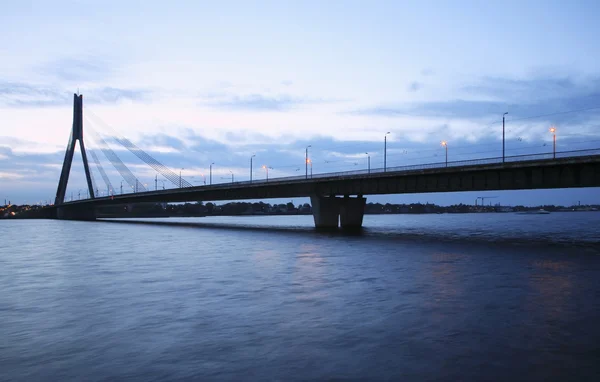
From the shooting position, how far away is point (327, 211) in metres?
92.8

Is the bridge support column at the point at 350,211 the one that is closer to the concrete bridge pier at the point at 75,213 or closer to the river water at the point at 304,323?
the river water at the point at 304,323

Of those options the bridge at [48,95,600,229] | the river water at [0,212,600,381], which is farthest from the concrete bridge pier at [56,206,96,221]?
the river water at [0,212,600,381]

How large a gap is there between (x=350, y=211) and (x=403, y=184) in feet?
67.9

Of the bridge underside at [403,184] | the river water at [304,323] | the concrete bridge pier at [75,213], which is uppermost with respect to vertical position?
the bridge underside at [403,184]

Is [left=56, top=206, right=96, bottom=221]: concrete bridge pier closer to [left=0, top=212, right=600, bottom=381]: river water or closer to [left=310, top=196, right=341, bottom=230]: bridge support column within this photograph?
[left=310, top=196, right=341, bottom=230]: bridge support column

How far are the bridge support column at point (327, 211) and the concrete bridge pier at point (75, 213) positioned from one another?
4591 inches

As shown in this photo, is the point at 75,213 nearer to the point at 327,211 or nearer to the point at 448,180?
the point at 327,211

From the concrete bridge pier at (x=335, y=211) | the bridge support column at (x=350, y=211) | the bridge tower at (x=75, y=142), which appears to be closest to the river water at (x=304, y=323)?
the concrete bridge pier at (x=335, y=211)

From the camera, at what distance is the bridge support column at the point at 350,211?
9350cm

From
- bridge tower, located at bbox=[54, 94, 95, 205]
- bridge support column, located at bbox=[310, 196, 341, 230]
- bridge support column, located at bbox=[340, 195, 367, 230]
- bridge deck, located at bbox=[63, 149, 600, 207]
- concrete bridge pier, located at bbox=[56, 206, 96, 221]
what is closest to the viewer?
bridge deck, located at bbox=[63, 149, 600, 207]

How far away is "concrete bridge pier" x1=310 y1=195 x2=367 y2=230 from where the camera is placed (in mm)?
92688

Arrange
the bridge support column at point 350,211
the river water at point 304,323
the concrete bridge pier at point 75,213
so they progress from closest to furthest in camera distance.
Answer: the river water at point 304,323, the bridge support column at point 350,211, the concrete bridge pier at point 75,213

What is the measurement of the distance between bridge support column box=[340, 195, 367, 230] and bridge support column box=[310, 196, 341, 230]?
94cm

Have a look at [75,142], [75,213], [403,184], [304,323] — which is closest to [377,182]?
[403,184]
